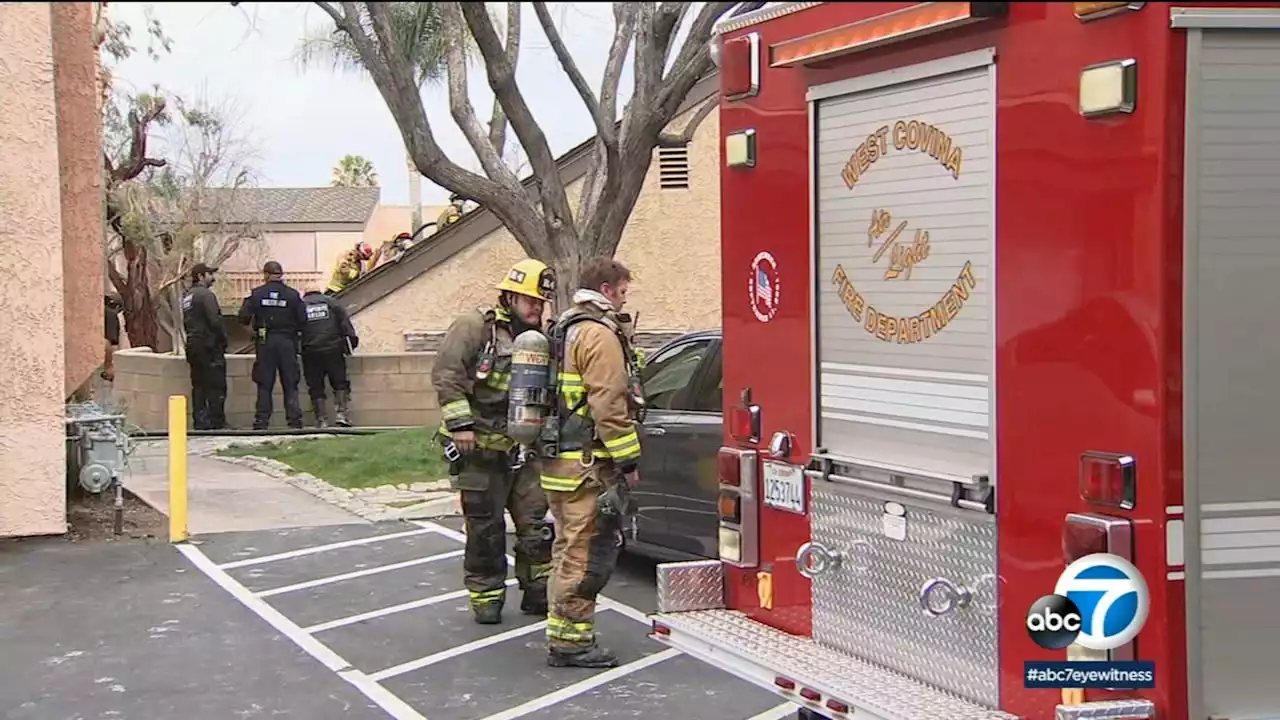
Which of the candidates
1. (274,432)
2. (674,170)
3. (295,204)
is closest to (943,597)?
(274,432)

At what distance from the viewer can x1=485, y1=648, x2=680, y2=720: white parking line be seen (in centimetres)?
590

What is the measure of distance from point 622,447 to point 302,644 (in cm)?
228

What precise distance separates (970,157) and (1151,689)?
152cm

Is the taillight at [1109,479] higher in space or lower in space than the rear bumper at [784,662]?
higher

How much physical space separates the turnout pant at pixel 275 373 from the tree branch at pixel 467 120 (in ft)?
15.6

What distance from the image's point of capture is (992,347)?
12.4 ft

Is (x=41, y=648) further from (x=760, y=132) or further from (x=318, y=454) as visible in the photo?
(x=318, y=454)

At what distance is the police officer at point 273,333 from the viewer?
15695 millimetres

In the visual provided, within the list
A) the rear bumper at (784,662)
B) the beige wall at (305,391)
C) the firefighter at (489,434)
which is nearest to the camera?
the rear bumper at (784,662)

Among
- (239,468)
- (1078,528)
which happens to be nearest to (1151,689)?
(1078,528)

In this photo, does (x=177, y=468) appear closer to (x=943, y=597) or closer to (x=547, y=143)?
(x=547, y=143)

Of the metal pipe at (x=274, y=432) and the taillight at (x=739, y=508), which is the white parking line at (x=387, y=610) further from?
the metal pipe at (x=274, y=432)

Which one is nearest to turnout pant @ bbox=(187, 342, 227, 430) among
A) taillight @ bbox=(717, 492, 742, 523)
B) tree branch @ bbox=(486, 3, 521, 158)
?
tree branch @ bbox=(486, 3, 521, 158)

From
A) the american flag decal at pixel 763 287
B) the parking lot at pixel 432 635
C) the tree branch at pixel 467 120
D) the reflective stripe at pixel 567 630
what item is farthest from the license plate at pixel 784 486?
the tree branch at pixel 467 120
